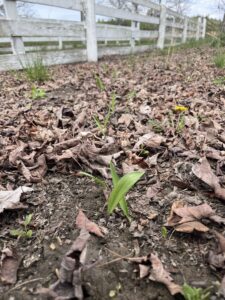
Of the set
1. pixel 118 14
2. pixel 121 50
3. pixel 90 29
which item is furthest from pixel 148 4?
pixel 90 29

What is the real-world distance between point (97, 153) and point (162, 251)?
0.76 meters

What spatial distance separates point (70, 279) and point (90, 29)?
5.54 metres

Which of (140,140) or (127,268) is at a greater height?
(140,140)

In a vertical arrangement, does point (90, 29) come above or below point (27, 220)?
above

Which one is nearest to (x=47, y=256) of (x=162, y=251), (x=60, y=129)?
(x=162, y=251)

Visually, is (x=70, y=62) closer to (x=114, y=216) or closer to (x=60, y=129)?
(x=60, y=129)

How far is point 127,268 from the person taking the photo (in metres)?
0.92

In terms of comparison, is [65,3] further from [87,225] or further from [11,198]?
[87,225]

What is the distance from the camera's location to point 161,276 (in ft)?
2.89

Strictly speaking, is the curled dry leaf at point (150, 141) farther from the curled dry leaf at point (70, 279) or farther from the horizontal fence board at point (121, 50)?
the horizontal fence board at point (121, 50)

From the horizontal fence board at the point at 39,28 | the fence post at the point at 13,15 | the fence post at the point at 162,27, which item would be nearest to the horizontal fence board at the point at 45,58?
the fence post at the point at 13,15

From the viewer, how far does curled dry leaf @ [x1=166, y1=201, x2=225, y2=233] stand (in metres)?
1.04

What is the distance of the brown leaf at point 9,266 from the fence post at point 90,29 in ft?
17.6

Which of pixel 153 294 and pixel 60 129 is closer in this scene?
pixel 153 294
